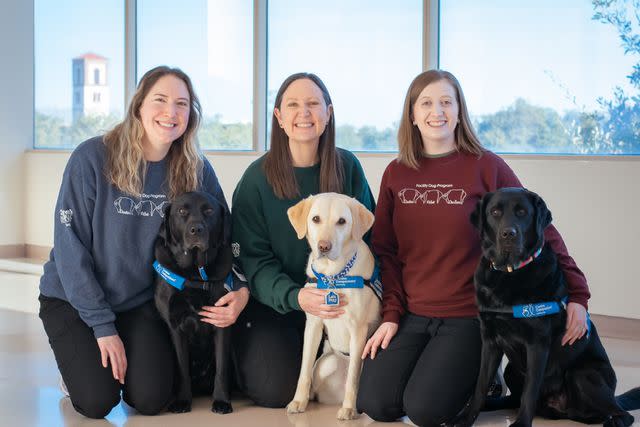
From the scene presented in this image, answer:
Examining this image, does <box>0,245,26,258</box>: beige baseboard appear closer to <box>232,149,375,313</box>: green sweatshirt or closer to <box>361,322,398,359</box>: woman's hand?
<box>232,149,375,313</box>: green sweatshirt

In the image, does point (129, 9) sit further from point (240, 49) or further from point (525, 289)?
point (525, 289)

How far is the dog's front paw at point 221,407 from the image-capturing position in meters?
3.01

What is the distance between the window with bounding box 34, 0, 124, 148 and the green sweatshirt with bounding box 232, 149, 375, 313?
15.3ft

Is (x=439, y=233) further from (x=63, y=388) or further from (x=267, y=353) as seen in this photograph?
(x=63, y=388)

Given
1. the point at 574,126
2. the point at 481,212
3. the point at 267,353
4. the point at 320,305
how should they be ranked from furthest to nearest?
the point at 574,126
the point at 267,353
the point at 320,305
the point at 481,212

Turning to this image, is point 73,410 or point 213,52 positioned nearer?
point 73,410

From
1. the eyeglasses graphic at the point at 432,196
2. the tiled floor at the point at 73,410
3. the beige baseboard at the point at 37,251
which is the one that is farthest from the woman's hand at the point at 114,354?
the beige baseboard at the point at 37,251

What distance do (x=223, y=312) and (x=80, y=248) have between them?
1.95ft

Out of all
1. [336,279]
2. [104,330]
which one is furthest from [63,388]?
[336,279]

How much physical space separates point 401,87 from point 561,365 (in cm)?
332

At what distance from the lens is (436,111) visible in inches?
116

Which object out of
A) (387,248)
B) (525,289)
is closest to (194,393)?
(387,248)

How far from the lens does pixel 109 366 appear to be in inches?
117

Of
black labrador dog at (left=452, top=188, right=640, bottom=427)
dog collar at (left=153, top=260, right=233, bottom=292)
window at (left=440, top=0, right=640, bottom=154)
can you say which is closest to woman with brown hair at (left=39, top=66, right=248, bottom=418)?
dog collar at (left=153, top=260, right=233, bottom=292)
